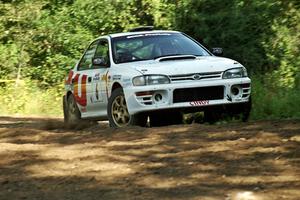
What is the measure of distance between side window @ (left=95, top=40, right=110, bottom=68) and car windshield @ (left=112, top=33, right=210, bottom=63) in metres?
0.14

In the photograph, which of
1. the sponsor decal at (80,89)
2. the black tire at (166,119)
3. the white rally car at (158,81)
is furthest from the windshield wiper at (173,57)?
the sponsor decal at (80,89)

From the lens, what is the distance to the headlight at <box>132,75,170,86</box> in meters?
9.29

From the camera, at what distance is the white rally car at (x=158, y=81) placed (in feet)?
30.6

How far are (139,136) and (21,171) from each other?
2008 mm

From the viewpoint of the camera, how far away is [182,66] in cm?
953

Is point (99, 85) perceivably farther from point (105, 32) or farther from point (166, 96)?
point (105, 32)

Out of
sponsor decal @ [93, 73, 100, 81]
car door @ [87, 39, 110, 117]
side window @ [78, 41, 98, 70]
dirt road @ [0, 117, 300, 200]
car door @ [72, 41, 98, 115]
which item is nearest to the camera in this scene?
dirt road @ [0, 117, 300, 200]

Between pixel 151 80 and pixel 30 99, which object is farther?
pixel 30 99

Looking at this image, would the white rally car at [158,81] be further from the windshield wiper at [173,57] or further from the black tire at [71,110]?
the black tire at [71,110]

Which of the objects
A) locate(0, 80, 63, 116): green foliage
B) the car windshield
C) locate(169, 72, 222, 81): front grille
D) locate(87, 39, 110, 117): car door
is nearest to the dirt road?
locate(169, 72, 222, 81): front grille

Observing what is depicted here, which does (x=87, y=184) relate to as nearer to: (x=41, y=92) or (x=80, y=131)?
(x=80, y=131)

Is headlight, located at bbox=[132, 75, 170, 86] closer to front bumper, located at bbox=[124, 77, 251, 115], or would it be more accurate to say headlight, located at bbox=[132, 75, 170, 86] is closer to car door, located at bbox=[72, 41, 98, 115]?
front bumper, located at bbox=[124, 77, 251, 115]

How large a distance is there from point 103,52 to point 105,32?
9.07 meters

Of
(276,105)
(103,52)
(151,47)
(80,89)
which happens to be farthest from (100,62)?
(276,105)
